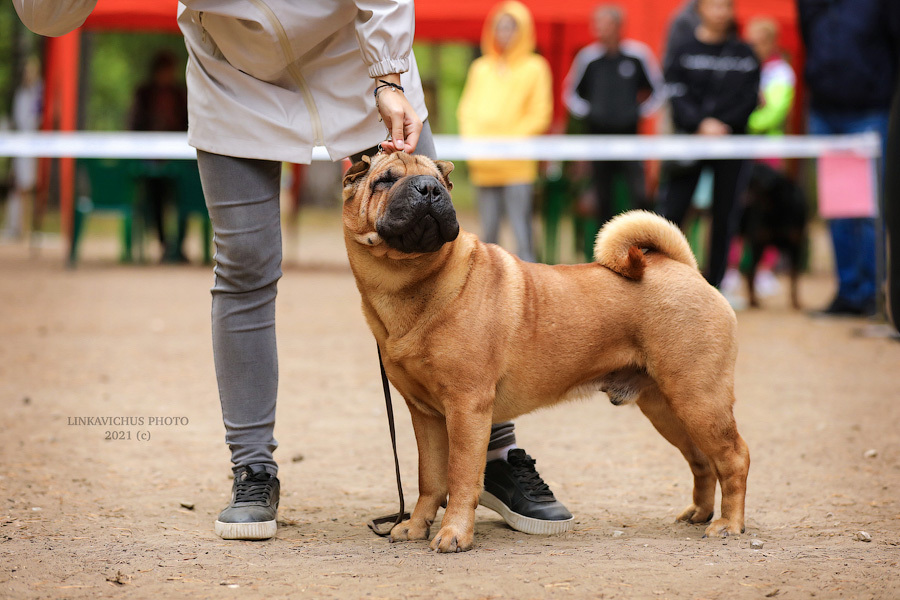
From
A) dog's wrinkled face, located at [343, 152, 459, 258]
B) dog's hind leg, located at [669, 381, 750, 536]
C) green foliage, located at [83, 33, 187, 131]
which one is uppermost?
green foliage, located at [83, 33, 187, 131]

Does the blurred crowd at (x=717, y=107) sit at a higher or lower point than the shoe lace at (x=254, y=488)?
higher

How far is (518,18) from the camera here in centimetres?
1021

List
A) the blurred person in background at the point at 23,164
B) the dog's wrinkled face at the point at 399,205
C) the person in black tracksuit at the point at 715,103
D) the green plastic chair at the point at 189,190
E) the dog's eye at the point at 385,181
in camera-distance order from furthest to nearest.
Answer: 1. the blurred person in background at the point at 23,164
2. the green plastic chair at the point at 189,190
3. the person in black tracksuit at the point at 715,103
4. the dog's eye at the point at 385,181
5. the dog's wrinkled face at the point at 399,205

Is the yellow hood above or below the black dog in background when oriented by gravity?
above

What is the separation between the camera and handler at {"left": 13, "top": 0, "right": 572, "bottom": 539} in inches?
121

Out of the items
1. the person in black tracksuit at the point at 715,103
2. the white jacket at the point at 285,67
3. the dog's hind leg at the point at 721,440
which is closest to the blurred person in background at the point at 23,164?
the person in black tracksuit at the point at 715,103

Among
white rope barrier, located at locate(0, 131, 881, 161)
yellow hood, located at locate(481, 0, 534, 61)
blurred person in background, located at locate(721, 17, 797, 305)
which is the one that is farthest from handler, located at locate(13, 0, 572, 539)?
blurred person in background, located at locate(721, 17, 797, 305)

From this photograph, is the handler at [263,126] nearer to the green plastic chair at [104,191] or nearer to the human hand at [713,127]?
the human hand at [713,127]

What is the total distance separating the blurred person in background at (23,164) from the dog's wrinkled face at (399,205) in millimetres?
14691

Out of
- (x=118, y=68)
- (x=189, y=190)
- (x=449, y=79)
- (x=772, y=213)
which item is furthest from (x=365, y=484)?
(x=118, y=68)

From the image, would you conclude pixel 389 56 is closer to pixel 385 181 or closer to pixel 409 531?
pixel 385 181

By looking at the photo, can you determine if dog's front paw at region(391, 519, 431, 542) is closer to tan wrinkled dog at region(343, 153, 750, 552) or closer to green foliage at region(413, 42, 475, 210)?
tan wrinkled dog at region(343, 153, 750, 552)

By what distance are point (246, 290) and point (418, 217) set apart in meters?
0.80

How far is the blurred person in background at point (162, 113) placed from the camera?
12883 mm
